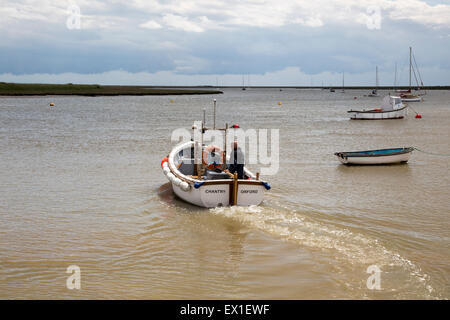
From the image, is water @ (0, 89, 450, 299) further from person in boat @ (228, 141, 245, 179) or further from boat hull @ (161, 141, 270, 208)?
person in boat @ (228, 141, 245, 179)

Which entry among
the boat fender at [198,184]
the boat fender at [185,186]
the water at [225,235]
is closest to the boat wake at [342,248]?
the water at [225,235]

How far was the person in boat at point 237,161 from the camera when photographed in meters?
13.7

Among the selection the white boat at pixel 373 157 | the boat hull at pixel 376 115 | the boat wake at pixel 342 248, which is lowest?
the boat wake at pixel 342 248

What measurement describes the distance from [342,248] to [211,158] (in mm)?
6571

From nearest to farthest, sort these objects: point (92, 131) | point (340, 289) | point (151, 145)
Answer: point (340, 289) → point (151, 145) → point (92, 131)

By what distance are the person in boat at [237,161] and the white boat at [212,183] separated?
1.02ft

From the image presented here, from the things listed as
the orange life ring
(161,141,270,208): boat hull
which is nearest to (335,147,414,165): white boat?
the orange life ring

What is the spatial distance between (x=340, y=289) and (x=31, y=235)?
7.58 metres

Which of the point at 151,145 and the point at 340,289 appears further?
the point at 151,145

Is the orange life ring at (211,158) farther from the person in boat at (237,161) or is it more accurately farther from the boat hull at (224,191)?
the boat hull at (224,191)

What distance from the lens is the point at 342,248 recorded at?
32.8ft

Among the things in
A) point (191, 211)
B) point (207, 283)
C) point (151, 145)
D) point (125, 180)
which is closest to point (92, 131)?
point (151, 145)

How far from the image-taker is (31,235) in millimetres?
11078
